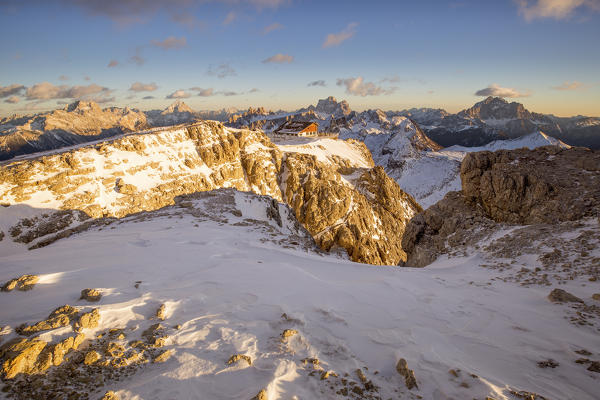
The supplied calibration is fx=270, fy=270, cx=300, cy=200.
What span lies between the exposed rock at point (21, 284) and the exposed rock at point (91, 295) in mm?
1540

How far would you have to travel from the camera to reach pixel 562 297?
667 cm

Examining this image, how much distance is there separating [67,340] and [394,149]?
17380cm

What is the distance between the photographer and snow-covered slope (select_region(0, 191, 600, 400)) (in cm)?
395

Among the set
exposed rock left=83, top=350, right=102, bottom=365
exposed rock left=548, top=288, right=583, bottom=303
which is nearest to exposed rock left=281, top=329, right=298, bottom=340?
exposed rock left=83, top=350, right=102, bottom=365

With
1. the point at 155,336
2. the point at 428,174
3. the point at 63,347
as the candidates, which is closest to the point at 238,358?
the point at 155,336

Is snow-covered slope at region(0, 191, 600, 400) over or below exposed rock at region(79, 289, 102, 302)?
below

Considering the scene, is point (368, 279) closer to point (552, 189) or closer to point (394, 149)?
point (552, 189)

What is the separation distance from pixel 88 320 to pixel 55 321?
50 centimetres

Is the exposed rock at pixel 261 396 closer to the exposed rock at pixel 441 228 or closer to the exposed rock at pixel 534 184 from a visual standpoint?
the exposed rock at pixel 441 228

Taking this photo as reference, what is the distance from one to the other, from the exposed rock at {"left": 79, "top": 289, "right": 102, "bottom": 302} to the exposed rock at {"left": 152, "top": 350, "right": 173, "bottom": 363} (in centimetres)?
281

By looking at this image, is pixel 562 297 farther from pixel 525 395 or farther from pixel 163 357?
pixel 163 357

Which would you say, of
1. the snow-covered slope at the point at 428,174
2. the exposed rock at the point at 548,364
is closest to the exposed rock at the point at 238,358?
the exposed rock at the point at 548,364

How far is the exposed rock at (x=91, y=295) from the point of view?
238 inches

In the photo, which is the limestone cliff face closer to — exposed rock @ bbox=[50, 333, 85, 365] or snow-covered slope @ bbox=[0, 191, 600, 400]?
snow-covered slope @ bbox=[0, 191, 600, 400]
